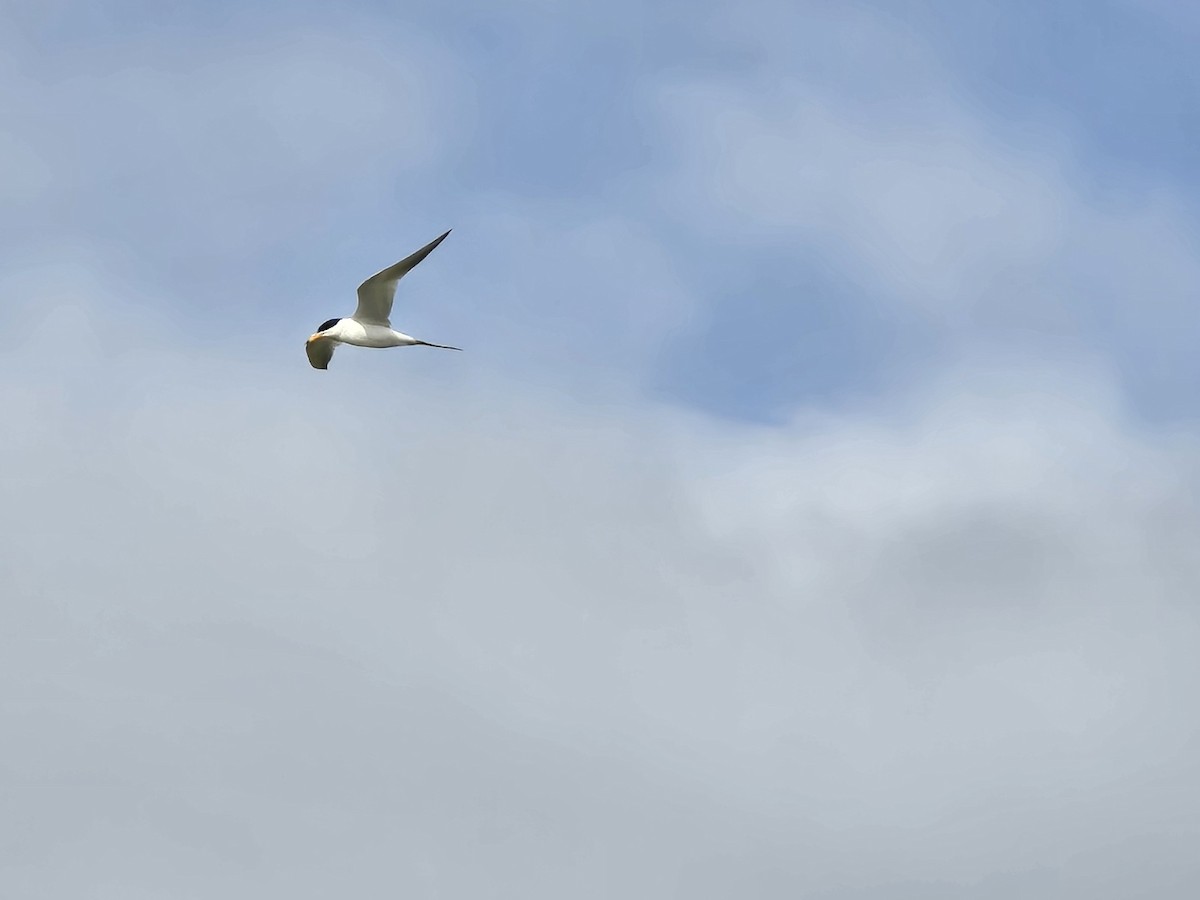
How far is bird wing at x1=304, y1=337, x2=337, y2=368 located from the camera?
8562cm

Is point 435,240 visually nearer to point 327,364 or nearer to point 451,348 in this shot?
point 451,348

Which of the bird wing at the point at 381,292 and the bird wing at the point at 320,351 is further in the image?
the bird wing at the point at 320,351

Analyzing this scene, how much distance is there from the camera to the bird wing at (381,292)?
8200cm

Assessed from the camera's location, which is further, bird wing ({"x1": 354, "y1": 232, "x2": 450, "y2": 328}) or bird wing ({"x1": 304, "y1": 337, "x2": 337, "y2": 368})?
bird wing ({"x1": 304, "y1": 337, "x2": 337, "y2": 368})

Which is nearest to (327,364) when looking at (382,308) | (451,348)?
(382,308)

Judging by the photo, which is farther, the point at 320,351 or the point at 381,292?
the point at 320,351

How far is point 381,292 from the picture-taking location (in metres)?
83.4

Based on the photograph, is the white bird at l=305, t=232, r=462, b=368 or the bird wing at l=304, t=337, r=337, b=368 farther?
the bird wing at l=304, t=337, r=337, b=368

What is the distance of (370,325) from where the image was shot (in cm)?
8481

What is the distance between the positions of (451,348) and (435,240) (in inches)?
160

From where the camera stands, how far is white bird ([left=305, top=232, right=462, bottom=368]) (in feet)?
271

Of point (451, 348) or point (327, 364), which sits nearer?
point (451, 348)

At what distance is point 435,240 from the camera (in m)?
79.1

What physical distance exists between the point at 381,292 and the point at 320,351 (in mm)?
4467
